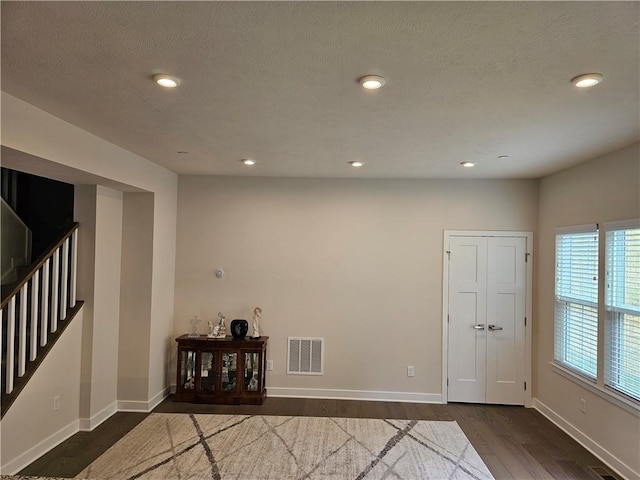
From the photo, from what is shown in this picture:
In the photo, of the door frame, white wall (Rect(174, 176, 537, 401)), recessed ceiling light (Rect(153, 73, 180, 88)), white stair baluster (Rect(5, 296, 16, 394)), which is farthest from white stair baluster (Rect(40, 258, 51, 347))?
the door frame

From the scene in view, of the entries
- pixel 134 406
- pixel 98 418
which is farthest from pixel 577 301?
pixel 98 418

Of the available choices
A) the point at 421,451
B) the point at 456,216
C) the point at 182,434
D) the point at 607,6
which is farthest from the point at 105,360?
the point at 607,6

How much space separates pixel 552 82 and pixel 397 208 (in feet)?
9.38

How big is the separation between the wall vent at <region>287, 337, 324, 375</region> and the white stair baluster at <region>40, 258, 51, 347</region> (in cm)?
256

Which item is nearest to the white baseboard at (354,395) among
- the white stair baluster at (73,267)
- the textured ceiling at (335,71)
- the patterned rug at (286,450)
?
the patterned rug at (286,450)

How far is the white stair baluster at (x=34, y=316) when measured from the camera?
322cm

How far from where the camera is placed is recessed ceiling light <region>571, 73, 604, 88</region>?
1.92 m

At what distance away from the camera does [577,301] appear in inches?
149

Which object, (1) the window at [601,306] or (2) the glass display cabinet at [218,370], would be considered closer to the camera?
(1) the window at [601,306]

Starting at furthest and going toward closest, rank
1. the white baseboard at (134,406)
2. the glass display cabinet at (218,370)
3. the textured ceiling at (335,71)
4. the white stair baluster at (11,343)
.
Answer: the glass display cabinet at (218,370)
the white baseboard at (134,406)
the white stair baluster at (11,343)
the textured ceiling at (335,71)

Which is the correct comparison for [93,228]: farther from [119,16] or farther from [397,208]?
[397,208]

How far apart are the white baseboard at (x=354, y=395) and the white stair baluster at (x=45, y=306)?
2.46m

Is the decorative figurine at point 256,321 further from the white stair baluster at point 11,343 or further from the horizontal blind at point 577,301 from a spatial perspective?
the horizontal blind at point 577,301

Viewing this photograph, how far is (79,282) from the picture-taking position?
12.6ft
